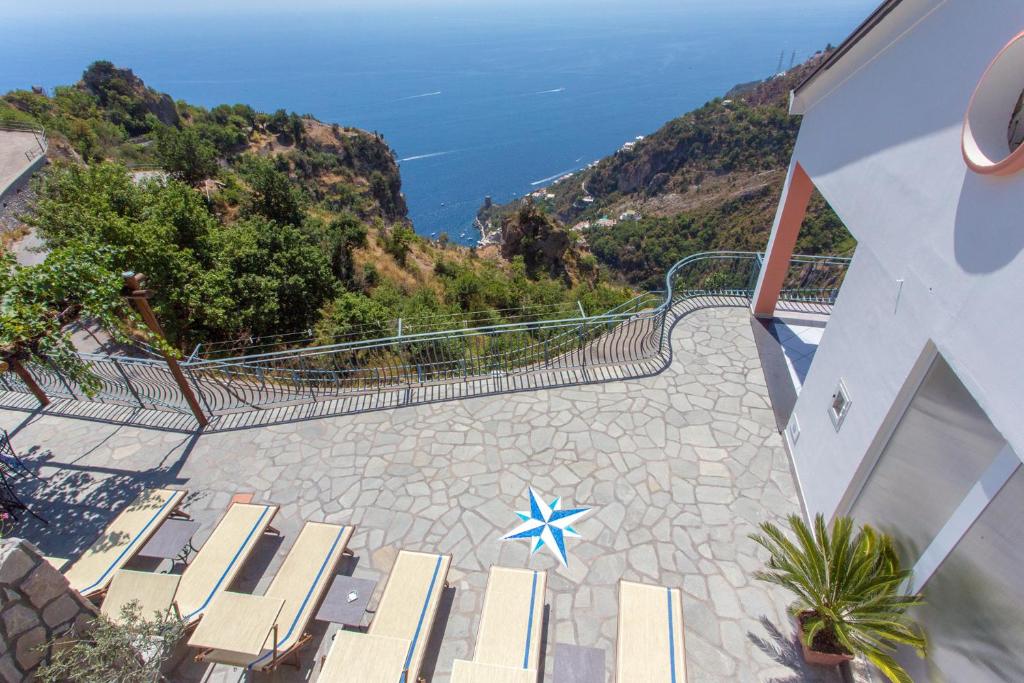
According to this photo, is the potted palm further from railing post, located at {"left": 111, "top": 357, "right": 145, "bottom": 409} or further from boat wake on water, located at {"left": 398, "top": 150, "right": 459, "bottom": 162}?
boat wake on water, located at {"left": 398, "top": 150, "right": 459, "bottom": 162}

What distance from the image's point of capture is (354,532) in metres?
6.30

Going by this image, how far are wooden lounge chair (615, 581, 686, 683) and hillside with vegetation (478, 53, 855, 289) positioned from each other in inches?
1420

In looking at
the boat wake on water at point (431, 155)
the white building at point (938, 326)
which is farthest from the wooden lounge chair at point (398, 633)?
the boat wake on water at point (431, 155)

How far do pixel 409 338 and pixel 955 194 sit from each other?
699 cm

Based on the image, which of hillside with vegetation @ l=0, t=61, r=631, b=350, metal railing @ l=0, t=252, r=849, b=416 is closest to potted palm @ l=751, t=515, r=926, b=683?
metal railing @ l=0, t=252, r=849, b=416

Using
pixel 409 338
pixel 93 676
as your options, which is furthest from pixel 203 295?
pixel 93 676

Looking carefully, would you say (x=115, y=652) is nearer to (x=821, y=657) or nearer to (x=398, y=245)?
(x=821, y=657)

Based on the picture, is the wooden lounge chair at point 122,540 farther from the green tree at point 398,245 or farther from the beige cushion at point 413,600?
the green tree at point 398,245

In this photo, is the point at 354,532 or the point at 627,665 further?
the point at 354,532

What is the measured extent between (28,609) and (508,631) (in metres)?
4.18

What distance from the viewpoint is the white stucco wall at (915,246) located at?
327 centimetres

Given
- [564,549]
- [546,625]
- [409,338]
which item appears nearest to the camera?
[546,625]

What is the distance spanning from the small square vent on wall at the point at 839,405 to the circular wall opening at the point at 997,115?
9.17 ft

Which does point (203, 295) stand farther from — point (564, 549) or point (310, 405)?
point (564, 549)
